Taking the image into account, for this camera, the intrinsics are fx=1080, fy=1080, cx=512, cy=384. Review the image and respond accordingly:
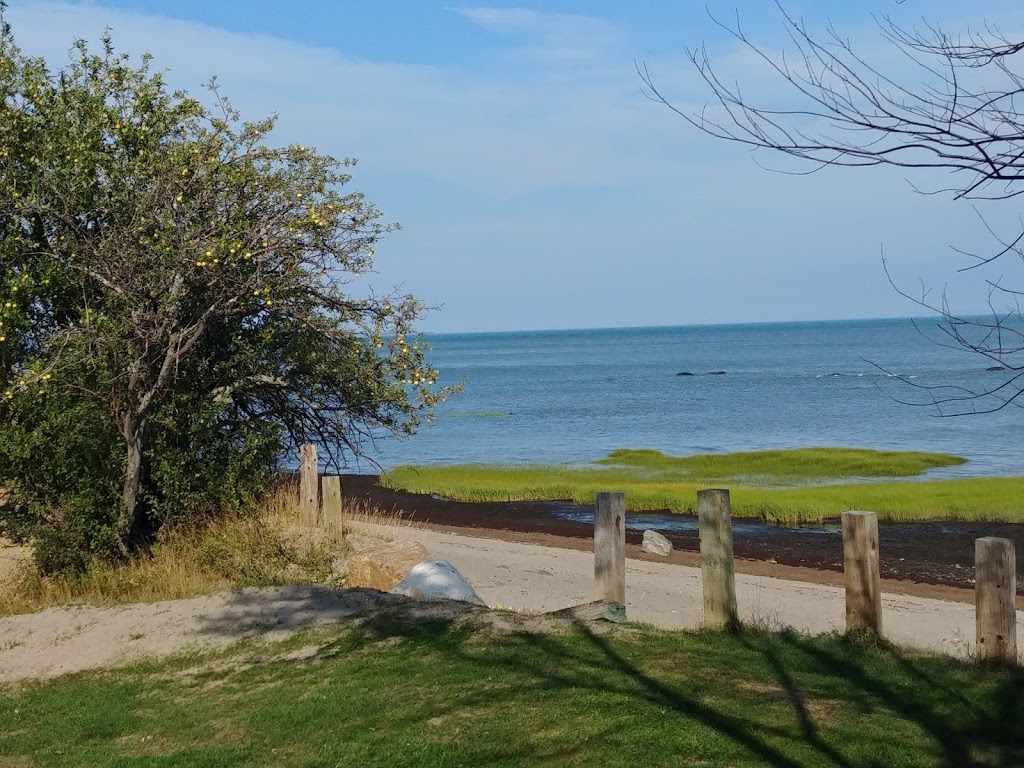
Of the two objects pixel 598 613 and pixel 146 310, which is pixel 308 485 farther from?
pixel 598 613

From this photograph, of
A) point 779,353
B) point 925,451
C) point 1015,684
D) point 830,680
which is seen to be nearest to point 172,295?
point 830,680

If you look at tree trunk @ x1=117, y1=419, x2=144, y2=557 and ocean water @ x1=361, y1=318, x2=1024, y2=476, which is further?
ocean water @ x1=361, y1=318, x2=1024, y2=476

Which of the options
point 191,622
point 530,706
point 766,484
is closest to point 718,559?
point 530,706

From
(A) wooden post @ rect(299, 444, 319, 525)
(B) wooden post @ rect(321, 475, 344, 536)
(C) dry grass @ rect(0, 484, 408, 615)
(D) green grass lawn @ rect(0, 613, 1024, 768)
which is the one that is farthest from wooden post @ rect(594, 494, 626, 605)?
(A) wooden post @ rect(299, 444, 319, 525)

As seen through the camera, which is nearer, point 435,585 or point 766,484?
point 435,585

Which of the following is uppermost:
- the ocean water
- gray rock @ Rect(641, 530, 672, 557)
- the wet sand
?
the ocean water

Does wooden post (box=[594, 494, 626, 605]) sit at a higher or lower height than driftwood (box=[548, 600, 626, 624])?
higher

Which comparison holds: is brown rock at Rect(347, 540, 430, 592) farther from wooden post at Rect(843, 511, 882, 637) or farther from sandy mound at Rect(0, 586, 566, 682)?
wooden post at Rect(843, 511, 882, 637)

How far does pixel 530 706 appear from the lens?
6.33m

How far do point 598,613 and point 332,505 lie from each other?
556cm

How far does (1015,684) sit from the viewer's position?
22.2 ft

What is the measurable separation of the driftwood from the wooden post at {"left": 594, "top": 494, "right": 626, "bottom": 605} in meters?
0.15

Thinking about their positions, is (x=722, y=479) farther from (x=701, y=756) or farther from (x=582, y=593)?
(x=701, y=756)

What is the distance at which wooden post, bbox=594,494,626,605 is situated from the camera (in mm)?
9227
